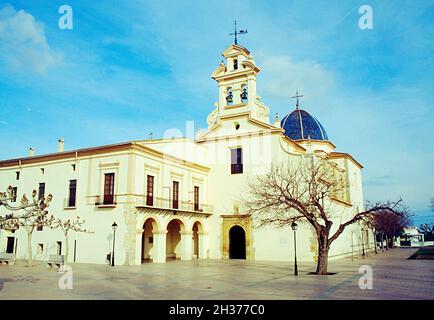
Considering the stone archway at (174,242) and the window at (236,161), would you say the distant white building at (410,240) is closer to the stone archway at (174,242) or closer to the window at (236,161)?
the window at (236,161)

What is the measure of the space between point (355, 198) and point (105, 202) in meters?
31.1

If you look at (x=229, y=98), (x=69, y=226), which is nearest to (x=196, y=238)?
(x=69, y=226)

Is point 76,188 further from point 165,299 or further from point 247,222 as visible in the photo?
point 165,299

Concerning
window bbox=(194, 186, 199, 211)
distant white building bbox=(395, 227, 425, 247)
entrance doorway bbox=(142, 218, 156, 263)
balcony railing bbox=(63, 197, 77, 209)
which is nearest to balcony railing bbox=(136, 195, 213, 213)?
window bbox=(194, 186, 199, 211)

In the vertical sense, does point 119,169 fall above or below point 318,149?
below

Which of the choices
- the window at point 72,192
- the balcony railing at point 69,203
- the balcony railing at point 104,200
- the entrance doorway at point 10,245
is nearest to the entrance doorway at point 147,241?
the balcony railing at point 104,200

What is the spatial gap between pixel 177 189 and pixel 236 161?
6.17 meters

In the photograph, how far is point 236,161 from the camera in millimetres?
31641

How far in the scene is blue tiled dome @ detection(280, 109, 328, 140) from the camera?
40531mm

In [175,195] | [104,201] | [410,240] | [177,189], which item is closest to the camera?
[104,201]

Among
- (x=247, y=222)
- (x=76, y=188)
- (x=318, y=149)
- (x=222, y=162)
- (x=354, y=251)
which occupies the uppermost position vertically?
Answer: (x=318, y=149)

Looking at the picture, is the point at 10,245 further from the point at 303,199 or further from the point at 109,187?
the point at 303,199
